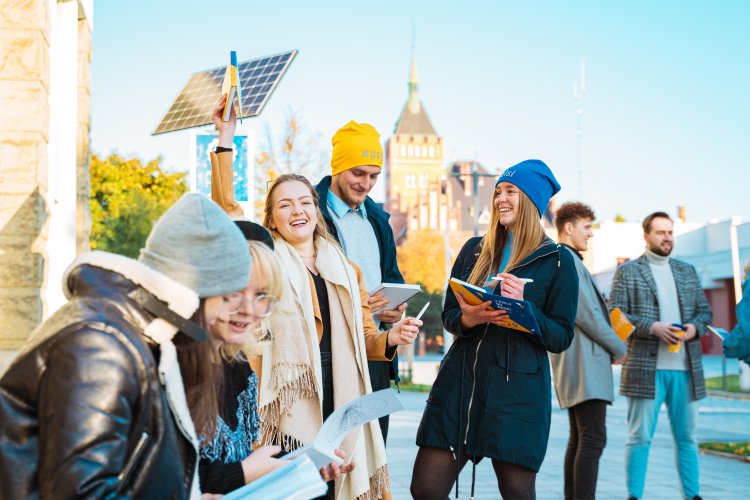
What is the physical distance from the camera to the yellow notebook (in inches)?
273

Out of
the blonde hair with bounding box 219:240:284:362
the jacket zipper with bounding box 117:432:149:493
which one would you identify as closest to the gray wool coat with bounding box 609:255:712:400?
the blonde hair with bounding box 219:240:284:362

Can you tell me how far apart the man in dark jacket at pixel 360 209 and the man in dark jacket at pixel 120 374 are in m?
2.97

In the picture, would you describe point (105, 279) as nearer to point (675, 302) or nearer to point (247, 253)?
point (247, 253)

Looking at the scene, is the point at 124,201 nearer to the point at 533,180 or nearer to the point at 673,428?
the point at 673,428

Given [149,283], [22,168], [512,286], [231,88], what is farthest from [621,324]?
Answer: [149,283]

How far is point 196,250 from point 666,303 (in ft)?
19.5

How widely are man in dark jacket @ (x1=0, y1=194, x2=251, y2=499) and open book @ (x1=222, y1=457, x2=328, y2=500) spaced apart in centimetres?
24

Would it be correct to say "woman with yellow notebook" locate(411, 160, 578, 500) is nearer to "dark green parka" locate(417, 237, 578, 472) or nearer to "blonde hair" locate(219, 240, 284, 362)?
"dark green parka" locate(417, 237, 578, 472)

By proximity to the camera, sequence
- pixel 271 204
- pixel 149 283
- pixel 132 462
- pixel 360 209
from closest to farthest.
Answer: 1. pixel 132 462
2. pixel 149 283
3. pixel 271 204
4. pixel 360 209

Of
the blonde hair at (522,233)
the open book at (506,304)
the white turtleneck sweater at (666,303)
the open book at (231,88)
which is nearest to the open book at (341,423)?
the open book at (506,304)

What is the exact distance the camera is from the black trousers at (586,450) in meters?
6.27

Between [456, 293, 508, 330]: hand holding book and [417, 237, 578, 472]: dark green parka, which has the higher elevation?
[456, 293, 508, 330]: hand holding book

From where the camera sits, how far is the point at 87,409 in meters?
1.72

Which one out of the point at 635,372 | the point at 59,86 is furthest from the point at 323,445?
the point at 59,86
